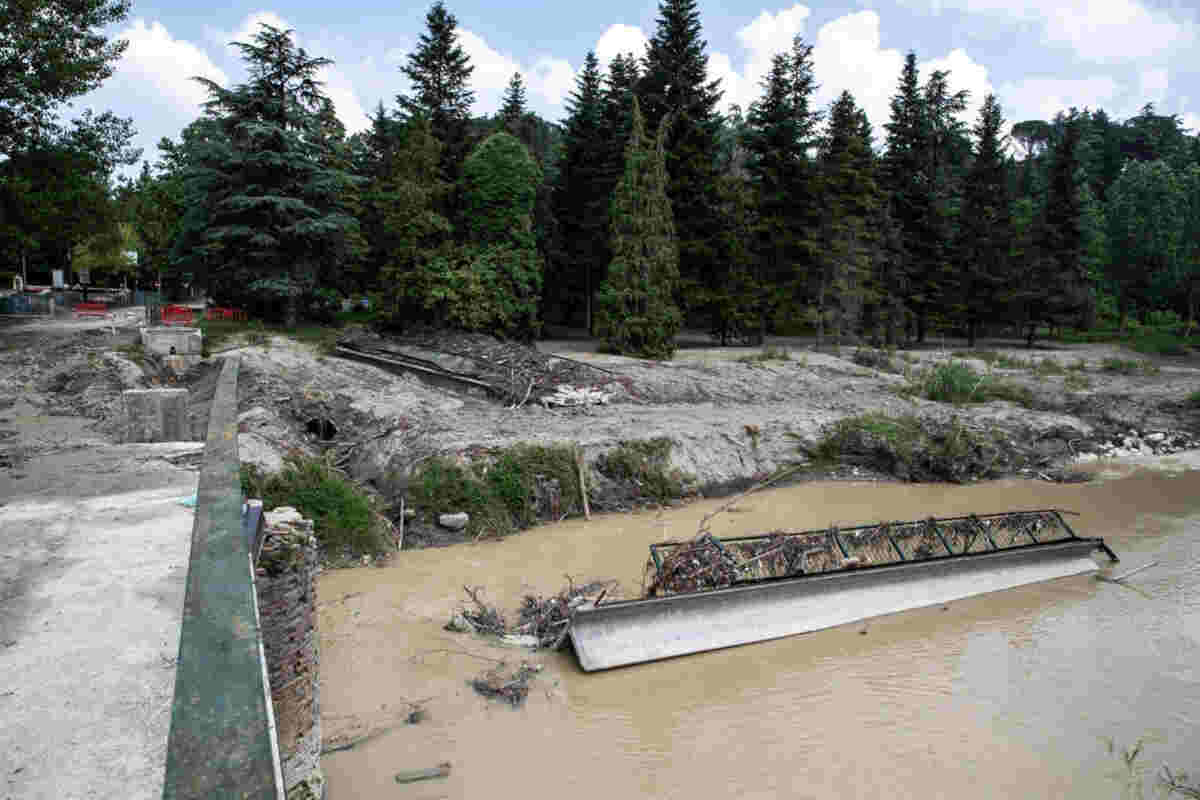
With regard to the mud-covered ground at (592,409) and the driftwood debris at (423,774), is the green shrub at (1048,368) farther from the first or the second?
the driftwood debris at (423,774)

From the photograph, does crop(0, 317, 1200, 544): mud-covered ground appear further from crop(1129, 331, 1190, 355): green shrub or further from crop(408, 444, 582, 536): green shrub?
crop(1129, 331, 1190, 355): green shrub

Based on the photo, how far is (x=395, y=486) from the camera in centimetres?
1473

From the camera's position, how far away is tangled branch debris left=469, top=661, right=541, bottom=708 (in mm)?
8375

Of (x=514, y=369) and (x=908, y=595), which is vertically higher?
(x=514, y=369)

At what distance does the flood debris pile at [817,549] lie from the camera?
1003 centimetres

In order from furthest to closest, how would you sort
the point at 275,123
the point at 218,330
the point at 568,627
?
the point at 275,123 < the point at 218,330 < the point at 568,627

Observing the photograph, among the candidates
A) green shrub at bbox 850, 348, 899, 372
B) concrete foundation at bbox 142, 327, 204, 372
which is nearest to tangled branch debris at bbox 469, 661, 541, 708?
concrete foundation at bbox 142, 327, 204, 372

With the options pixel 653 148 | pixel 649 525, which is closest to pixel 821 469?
pixel 649 525

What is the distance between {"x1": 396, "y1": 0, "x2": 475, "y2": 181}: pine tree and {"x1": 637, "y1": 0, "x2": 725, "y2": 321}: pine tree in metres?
8.22

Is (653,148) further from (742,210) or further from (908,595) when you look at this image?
(908,595)

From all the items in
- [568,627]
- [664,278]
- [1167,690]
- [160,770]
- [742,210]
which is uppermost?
[742,210]

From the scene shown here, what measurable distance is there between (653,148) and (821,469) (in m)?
15.6

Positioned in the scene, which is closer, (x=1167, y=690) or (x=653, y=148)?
(x=1167, y=690)

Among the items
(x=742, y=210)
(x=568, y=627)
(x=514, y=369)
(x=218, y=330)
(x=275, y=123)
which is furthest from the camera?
(x=742, y=210)
